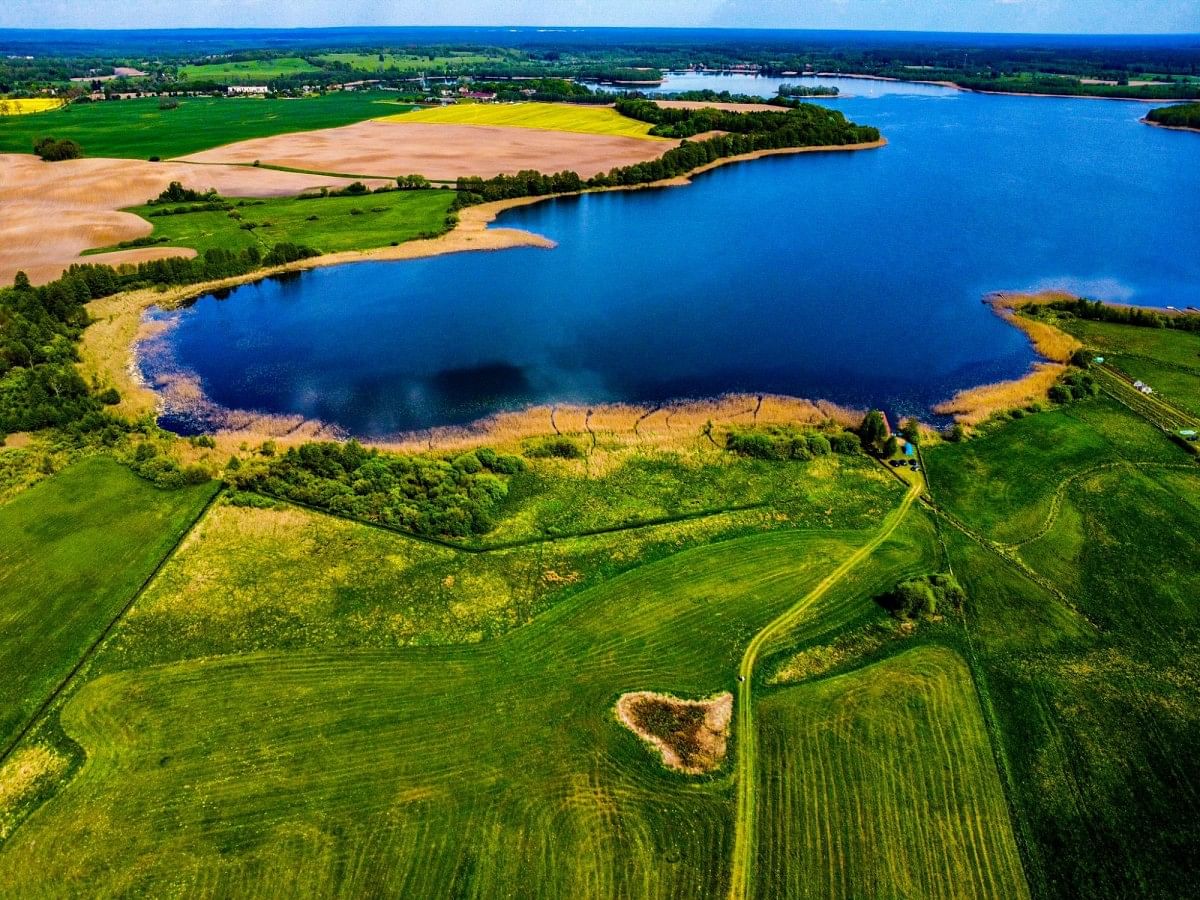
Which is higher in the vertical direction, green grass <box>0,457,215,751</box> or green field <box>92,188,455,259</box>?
green field <box>92,188,455,259</box>

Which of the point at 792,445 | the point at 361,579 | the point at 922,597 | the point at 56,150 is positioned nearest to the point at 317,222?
the point at 56,150

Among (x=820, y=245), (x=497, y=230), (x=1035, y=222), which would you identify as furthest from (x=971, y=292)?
(x=497, y=230)

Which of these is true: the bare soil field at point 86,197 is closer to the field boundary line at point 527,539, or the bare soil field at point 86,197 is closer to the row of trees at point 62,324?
the row of trees at point 62,324

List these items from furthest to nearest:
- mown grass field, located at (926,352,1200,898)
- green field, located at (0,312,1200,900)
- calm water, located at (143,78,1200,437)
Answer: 1. calm water, located at (143,78,1200,437)
2. mown grass field, located at (926,352,1200,898)
3. green field, located at (0,312,1200,900)

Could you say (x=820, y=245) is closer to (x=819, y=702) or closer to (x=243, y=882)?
(x=819, y=702)

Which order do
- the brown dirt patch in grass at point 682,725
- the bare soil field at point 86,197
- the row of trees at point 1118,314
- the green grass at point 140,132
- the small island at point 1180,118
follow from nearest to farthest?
1. the brown dirt patch in grass at point 682,725
2. the row of trees at point 1118,314
3. the bare soil field at point 86,197
4. the green grass at point 140,132
5. the small island at point 1180,118

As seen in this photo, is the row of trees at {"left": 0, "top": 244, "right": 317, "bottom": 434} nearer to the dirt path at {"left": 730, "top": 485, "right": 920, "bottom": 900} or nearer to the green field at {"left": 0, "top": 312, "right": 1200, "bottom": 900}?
the green field at {"left": 0, "top": 312, "right": 1200, "bottom": 900}

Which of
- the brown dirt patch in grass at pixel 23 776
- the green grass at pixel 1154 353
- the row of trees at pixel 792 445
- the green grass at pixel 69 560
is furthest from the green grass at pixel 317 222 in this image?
the green grass at pixel 1154 353

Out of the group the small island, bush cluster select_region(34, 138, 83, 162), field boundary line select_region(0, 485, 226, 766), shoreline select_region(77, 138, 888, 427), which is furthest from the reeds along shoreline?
bush cluster select_region(34, 138, 83, 162)
